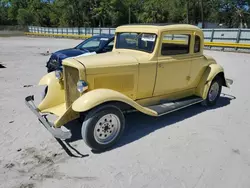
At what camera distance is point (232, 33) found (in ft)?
55.8

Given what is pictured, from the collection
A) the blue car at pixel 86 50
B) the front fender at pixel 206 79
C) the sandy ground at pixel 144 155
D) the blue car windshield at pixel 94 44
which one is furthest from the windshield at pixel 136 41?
the blue car windshield at pixel 94 44

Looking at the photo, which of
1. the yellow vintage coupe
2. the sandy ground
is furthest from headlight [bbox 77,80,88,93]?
the sandy ground

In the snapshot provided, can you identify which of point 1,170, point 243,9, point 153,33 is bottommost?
point 1,170

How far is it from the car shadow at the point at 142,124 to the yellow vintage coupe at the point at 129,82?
10.9 inches

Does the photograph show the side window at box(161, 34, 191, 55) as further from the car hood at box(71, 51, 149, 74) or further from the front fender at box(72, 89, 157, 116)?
the front fender at box(72, 89, 157, 116)

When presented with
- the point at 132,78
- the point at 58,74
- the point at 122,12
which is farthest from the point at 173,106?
the point at 122,12

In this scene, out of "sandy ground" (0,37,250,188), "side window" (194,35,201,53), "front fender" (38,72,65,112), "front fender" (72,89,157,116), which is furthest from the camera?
"side window" (194,35,201,53)

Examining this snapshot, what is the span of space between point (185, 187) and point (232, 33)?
17111 millimetres

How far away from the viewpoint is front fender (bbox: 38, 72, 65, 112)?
4227 mm

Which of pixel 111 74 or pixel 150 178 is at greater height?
pixel 111 74

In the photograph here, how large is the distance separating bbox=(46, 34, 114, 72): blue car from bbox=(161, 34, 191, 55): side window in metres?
4.43

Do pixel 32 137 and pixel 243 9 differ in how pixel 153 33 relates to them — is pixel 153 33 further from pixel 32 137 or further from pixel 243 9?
pixel 243 9

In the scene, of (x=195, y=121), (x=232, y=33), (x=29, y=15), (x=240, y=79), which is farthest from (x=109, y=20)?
(x=195, y=121)

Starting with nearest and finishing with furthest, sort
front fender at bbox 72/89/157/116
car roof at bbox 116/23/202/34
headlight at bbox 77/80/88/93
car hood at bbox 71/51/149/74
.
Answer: front fender at bbox 72/89/157/116
headlight at bbox 77/80/88/93
car hood at bbox 71/51/149/74
car roof at bbox 116/23/202/34
